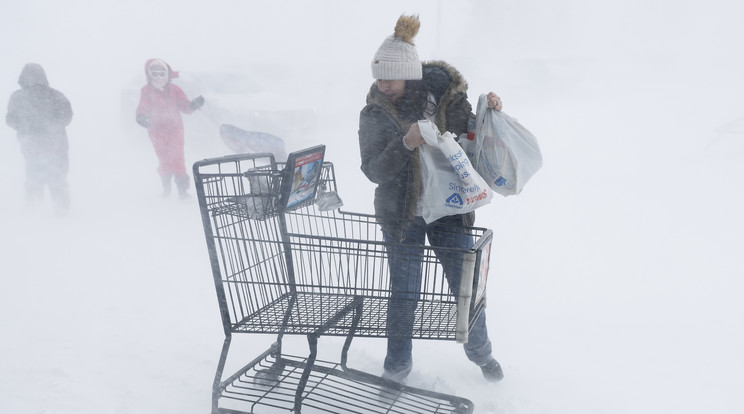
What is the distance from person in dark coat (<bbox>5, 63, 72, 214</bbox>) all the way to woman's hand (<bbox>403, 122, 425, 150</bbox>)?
5668 mm

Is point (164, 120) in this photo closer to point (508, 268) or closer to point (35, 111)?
point (35, 111)

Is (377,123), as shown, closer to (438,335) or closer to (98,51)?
(438,335)

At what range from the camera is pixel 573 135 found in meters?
11.4

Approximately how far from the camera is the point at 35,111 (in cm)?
673

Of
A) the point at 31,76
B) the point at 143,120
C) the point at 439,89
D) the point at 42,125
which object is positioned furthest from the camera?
the point at 143,120

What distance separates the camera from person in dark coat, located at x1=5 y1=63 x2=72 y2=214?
671 cm

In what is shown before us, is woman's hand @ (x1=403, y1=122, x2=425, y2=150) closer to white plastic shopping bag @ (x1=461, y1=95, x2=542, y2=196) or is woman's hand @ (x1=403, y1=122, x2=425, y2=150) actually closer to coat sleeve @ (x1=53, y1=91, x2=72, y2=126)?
white plastic shopping bag @ (x1=461, y1=95, x2=542, y2=196)

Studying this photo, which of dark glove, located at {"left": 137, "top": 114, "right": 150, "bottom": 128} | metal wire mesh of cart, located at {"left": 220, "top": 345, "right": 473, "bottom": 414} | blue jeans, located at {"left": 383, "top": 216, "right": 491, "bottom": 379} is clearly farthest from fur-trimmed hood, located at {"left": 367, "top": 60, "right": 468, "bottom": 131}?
dark glove, located at {"left": 137, "top": 114, "right": 150, "bottom": 128}

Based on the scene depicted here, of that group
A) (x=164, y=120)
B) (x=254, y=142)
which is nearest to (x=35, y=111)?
(x=164, y=120)

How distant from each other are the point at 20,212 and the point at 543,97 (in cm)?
1454

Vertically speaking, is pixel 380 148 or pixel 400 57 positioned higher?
pixel 400 57

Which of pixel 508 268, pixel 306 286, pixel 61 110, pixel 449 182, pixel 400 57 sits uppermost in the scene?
pixel 400 57

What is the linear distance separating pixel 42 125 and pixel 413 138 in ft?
19.1

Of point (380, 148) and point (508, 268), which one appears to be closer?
point (380, 148)
